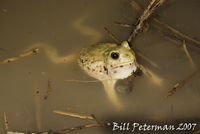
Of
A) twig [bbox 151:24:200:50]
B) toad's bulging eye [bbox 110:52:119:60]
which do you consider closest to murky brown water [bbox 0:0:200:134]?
twig [bbox 151:24:200:50]

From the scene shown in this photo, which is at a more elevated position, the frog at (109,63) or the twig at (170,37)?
the twig at (170,37)

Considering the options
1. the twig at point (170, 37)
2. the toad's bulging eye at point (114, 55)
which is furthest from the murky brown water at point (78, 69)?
the toad's bulging eye at point (114, 55)

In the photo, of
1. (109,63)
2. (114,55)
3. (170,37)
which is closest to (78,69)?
(109,63)

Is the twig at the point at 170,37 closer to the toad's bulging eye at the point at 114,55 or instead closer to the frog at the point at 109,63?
the frog at the point at 109,63

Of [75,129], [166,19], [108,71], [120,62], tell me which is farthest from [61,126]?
[166,19]

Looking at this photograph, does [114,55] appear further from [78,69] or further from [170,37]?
[170,37]

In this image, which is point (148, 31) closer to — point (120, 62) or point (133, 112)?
point (120, 62)

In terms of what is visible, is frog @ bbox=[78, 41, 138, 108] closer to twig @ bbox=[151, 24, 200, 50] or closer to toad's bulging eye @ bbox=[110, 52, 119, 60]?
toad's bulging eye @ bbox=[110, 52, 119, 60]
